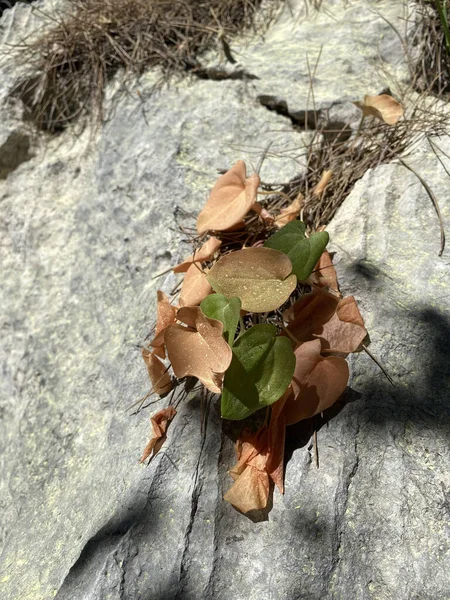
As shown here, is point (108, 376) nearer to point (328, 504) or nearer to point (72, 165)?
point (328, 504)

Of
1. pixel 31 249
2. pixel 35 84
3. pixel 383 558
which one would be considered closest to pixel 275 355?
pixel 383 558

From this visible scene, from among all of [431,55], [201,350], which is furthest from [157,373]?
[431,55]

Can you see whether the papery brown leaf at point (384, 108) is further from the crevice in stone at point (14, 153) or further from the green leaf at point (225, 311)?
the crevice in stone at point (14, 153)

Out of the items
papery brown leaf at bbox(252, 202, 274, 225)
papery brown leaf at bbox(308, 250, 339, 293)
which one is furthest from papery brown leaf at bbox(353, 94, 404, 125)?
papery brown leaf at bbox(308, 250, 339, 293)

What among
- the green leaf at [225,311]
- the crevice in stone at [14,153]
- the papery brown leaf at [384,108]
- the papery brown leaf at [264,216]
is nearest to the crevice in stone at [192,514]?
the green leaf at [225,311]

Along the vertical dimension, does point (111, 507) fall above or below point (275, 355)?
below

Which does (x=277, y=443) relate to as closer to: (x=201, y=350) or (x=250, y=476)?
(x=250, y=476)
